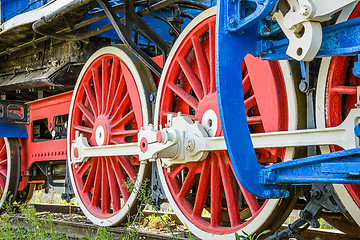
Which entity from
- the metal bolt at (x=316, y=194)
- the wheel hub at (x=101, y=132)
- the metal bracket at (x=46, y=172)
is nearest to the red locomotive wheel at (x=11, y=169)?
the metal bracket at (x=46, y=172)

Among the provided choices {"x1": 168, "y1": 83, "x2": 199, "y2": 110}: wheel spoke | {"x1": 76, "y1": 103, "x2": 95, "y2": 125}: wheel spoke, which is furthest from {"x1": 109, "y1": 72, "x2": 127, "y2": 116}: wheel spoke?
{"x1": 168, "y1": 83, "x2": 199, "y2": 110}: wheel spoke

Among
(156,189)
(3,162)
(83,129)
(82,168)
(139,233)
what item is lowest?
Result: (139,233)

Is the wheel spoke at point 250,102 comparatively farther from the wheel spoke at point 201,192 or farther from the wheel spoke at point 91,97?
the wheel spoke at point 91,97

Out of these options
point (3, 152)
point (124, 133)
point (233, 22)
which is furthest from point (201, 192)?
point (3, 152)

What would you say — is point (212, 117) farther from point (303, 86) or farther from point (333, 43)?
point (333, 43)

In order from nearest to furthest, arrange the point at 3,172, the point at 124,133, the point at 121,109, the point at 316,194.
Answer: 1. the point at 316,194
2. the point at 124,133
3. the point at 121,109
4. the point at 3,172

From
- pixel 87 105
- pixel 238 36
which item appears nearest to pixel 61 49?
pixel 87 105

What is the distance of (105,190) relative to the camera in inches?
178

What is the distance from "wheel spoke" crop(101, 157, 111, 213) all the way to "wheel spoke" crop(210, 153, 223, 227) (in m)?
1.43

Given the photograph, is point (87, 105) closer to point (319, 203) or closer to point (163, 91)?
point (163, 91)

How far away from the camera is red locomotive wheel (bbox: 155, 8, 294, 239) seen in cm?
293

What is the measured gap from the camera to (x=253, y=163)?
221 centimetres

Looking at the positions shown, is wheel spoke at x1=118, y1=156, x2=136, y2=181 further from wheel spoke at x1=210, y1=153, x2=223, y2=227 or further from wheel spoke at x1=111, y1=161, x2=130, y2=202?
wheel spoke at x1=210, y1=153, x2=223, y2=227

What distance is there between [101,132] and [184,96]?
1098 mm
